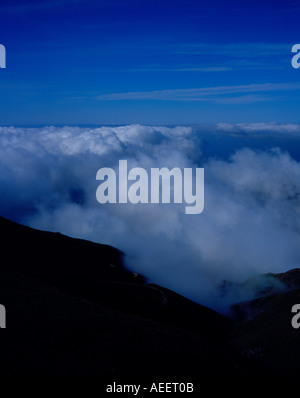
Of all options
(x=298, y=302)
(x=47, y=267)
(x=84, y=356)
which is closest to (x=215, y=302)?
(x=298, y=302)

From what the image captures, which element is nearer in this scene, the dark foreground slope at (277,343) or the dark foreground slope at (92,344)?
the dark foreground slope at (92,344)

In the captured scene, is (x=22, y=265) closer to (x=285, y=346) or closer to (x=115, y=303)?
(x=115, y=303)

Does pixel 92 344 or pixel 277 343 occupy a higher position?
pixel 277 343

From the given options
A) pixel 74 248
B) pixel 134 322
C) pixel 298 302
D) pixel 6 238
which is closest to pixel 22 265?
pixel 6 238

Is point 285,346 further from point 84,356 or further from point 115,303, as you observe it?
point 84,356

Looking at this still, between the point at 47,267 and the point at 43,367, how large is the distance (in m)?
69.4

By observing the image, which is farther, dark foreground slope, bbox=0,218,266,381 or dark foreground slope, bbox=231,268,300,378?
dark foreground slope, bbox=231,268,300,378

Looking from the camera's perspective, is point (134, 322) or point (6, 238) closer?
point (134, 322)

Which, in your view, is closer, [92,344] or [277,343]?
[92,344]

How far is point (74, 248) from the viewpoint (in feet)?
410

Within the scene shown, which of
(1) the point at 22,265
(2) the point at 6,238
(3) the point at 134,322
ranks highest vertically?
(2) the point at 6,238
